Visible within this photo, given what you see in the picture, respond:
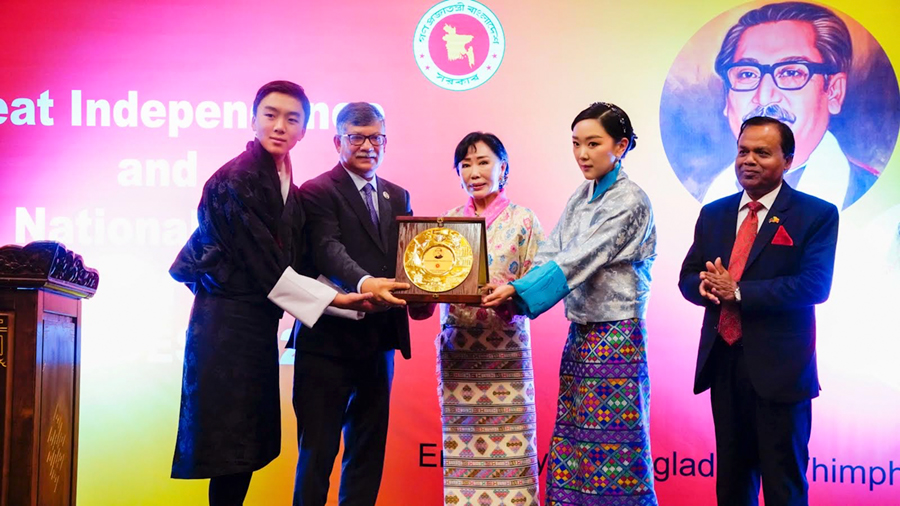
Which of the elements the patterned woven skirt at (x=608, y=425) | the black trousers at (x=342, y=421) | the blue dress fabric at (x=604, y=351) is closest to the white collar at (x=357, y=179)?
the black trousers at (x=342, y=421)

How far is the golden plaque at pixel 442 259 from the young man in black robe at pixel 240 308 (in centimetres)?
19

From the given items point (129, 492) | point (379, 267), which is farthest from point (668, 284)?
point (129, 492)

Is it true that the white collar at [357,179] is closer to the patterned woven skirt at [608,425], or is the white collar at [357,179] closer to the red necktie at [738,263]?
the patterned woven skirt at [608,425]

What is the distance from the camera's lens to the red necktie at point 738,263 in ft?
9.83

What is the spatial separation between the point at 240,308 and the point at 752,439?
1.85 metres

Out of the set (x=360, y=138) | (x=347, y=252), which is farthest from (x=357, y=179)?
(x=347, y=252)

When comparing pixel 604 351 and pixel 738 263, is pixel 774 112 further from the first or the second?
pixel 604 351

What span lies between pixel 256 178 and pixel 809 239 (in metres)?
1.95

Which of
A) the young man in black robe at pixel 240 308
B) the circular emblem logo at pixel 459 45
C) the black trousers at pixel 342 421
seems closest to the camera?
the young man in black robe at pixel 240 308

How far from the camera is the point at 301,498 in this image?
3010 mm

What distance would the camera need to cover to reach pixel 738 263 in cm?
305

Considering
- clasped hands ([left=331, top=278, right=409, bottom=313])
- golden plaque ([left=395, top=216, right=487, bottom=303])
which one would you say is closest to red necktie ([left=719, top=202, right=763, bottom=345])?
golden plaque ([left=395, top=216, right=487, bottom=303])

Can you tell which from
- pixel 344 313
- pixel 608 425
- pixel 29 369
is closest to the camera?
pixel 29 369

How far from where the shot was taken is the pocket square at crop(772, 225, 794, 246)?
2951mm
